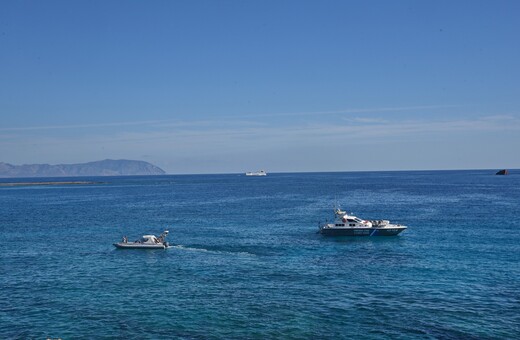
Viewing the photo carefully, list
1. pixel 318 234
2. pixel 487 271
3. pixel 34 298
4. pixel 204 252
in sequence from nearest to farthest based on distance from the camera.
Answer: pixel 34 298, pixel 487 271, pixel 204 252, pixel 318 234

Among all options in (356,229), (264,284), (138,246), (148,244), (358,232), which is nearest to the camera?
(264,284)

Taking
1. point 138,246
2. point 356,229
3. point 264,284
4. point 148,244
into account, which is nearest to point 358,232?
point 356,229

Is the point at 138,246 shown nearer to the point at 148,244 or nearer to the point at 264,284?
the point at 148,244

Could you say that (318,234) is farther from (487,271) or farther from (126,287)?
(126,287)

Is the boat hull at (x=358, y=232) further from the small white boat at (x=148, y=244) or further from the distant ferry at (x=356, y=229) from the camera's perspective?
the small white boat at (x=148, y=244)

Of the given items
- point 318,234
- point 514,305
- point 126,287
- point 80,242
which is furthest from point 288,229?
point 514,305

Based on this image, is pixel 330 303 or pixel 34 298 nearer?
pixel 330 303

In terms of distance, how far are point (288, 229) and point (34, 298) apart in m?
53.1

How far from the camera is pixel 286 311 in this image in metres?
41.7

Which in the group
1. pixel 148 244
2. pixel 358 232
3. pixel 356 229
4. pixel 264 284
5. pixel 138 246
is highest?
pixel 356 229

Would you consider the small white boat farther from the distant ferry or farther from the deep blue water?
the distant ferry

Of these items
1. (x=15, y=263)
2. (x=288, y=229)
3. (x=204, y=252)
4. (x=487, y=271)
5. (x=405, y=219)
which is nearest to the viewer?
(x=487, y=271)

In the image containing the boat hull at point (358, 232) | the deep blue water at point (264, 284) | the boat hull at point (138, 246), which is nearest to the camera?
the deep blue water at point (264, 284)

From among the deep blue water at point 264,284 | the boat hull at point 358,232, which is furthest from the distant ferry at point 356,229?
the deep blue water at point 264,284
